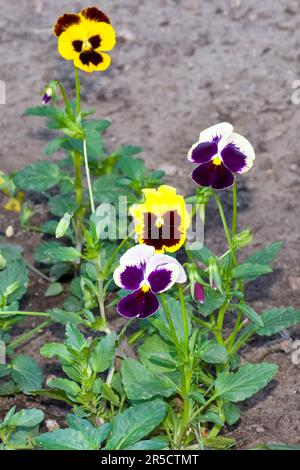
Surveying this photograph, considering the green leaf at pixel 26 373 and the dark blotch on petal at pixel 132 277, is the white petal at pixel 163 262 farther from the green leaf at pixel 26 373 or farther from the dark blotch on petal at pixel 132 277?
the green leaf at pixel 26 373

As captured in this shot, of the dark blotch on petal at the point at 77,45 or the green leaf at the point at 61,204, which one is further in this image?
the green leaf at the point at 61,204

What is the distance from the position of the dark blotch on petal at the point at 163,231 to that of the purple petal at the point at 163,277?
7 centimetres

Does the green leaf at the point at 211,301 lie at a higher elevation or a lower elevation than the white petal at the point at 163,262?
lower

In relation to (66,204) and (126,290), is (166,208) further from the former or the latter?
(66,204)

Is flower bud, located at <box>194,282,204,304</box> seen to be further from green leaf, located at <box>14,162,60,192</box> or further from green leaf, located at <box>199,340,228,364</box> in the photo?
green leaf, located at <box>14,162,60,192</box>

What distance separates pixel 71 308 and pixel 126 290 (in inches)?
26.2

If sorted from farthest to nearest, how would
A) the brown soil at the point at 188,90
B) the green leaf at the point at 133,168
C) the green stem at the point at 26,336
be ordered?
the brown soil at the point at 188,90, the green leaf at the point at 133,168, the green stem at the point at 26,336

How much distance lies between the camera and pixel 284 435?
10.8ft

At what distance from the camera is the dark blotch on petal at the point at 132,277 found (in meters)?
2.90

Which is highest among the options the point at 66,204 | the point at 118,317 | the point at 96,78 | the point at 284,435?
the point at 96,78

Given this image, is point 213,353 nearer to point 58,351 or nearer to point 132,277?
point 132,277

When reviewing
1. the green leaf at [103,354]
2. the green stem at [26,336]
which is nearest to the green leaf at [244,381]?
the green leaf at [103,354]

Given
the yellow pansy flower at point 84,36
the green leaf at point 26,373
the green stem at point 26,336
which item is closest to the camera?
the green leaf at point 26,373
